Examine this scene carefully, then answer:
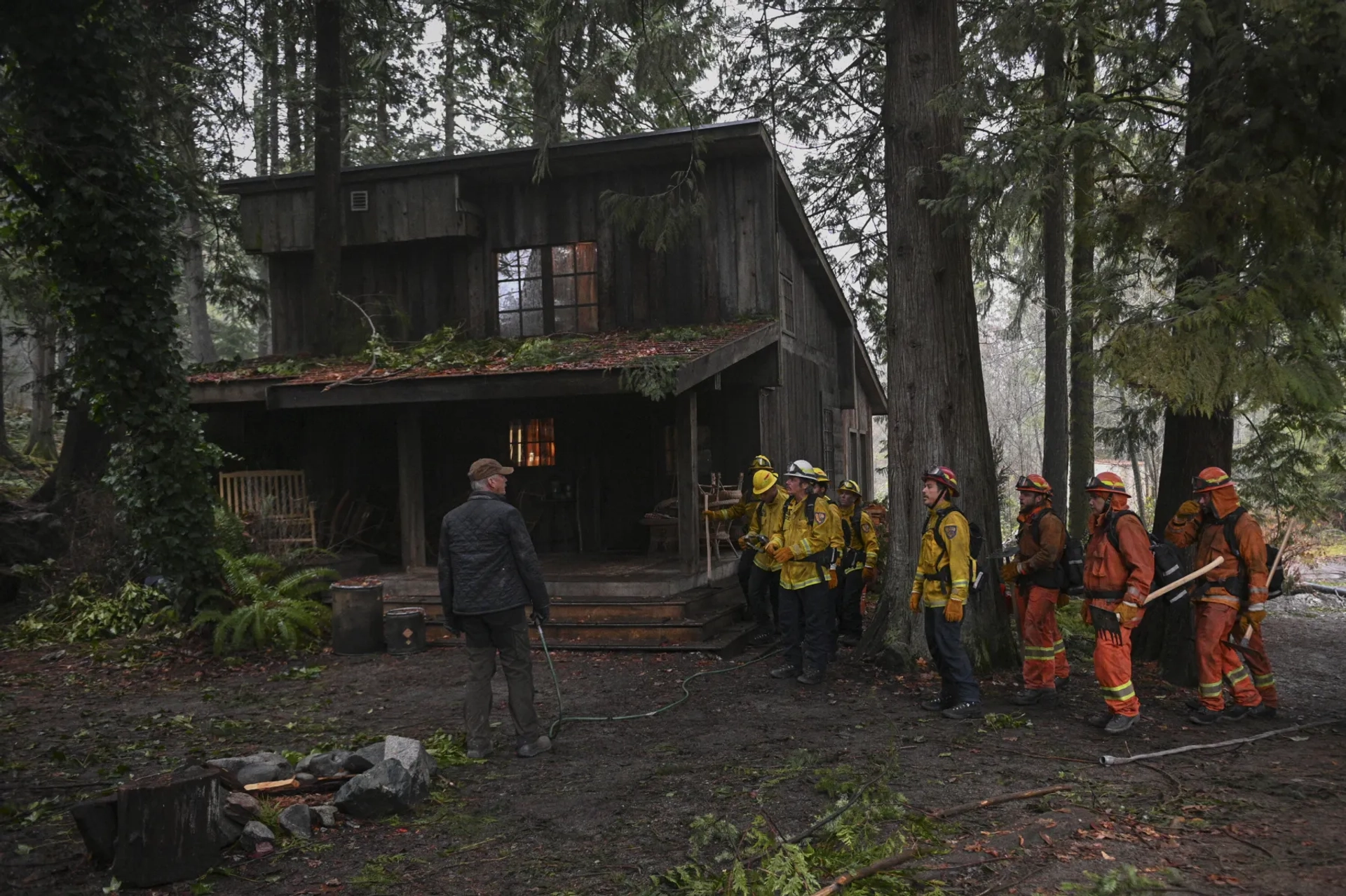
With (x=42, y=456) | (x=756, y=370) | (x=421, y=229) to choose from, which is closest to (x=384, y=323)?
(x=421, y=229)

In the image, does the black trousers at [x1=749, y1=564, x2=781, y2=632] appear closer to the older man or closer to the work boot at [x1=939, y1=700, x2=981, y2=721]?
the work boot at [x1=939, y1=700, x2=981, y2=721]

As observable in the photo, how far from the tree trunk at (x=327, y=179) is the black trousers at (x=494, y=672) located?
10.2 m

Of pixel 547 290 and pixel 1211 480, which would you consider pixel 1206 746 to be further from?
pixel 547 290

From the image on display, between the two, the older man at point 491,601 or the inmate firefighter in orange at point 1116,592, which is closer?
the older man at point 491,601

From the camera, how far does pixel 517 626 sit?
7.06 m

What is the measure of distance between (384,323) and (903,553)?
413 inches

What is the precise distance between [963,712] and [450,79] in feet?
52.0

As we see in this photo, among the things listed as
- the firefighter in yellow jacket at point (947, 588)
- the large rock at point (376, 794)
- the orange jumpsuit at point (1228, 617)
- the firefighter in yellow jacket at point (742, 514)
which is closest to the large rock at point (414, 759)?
the large rock at point (376, 794)

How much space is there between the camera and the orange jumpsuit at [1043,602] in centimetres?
809

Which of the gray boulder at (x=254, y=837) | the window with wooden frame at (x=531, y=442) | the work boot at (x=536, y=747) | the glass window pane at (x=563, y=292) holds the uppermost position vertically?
the glass window pane at (x=563, y=292)

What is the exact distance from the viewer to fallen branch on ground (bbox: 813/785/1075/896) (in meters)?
4.50

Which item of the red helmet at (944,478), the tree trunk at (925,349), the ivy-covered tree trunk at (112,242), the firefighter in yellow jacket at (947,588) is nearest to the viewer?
the firefighter in yellow jacket at (947,588)

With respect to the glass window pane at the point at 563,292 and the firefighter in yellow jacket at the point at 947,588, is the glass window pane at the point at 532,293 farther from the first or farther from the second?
the firefighter in yellow jacket at the point at 947,588

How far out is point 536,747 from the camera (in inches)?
275
